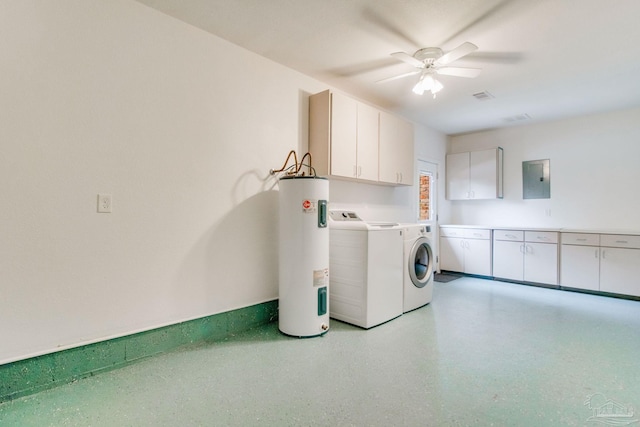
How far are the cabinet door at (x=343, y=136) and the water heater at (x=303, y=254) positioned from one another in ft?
2.10

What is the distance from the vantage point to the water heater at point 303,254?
2674 mm

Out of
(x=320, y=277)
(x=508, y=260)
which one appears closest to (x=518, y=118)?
(x=508, y=260)

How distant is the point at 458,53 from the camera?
2.52 m

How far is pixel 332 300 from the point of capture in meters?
3.16

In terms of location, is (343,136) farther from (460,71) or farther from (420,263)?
(420,263)

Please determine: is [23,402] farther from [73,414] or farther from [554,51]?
[554,51]

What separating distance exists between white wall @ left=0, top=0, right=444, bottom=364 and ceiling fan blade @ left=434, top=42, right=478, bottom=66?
1543 mm

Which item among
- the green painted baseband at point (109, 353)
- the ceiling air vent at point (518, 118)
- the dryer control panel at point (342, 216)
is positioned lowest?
the green painted baseband at point (109, 353)

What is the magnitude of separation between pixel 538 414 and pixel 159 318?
2.48m

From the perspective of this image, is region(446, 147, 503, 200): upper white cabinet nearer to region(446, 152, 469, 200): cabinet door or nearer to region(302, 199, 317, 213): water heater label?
region(446, 152, 469, 200): cabinet door

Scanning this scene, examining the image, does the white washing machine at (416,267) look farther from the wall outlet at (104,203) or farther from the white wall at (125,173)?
the wall outlet at (104,203)

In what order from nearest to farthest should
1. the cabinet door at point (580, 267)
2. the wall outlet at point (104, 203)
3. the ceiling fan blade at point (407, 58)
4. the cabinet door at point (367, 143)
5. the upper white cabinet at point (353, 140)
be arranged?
the wall outlet at point (104, 203), the ceiling fan blade at point (407, 58), the upper white cabinet at point (353, 140), the cabinet door at point (367, 143), the cabinet door at point (580, 267)

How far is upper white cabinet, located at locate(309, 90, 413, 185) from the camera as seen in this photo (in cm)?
325

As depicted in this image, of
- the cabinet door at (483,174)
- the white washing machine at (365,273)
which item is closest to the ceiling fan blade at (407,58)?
the white washing machine at (365,273)
